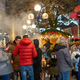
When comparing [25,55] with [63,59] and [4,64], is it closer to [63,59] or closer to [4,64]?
[4,64]

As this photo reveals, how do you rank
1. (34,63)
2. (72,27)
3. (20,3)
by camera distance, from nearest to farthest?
(34,63), (20,3), (72,27)

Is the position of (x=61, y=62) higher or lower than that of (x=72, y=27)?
lower

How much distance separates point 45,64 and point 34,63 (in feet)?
4.40

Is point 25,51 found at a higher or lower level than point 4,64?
higher

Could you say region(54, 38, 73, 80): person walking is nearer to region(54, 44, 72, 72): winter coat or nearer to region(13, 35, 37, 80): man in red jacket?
region(54, 44, 72, 72): winter coat

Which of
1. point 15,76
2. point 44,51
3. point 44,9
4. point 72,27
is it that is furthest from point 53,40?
point 72,27

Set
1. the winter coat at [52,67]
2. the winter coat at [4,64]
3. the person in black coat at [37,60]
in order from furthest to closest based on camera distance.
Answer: the winter coat at [52,67]
the person in black coat at [37,60]
the winter coat at [4,64]

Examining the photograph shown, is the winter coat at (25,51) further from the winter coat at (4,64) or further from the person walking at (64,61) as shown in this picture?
the person walking at (64,61)

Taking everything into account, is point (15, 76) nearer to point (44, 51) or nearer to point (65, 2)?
point (44, 51)

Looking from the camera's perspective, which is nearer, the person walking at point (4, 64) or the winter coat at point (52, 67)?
the person walking at point (4, 64)

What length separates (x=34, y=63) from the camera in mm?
5020

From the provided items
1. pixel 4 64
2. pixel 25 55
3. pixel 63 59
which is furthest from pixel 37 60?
pixel 4 64

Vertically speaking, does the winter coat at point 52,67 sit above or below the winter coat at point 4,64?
below

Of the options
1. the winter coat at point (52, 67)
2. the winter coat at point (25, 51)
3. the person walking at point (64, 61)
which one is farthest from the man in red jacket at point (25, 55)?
Answer: the winter coat at point (52, 67)
